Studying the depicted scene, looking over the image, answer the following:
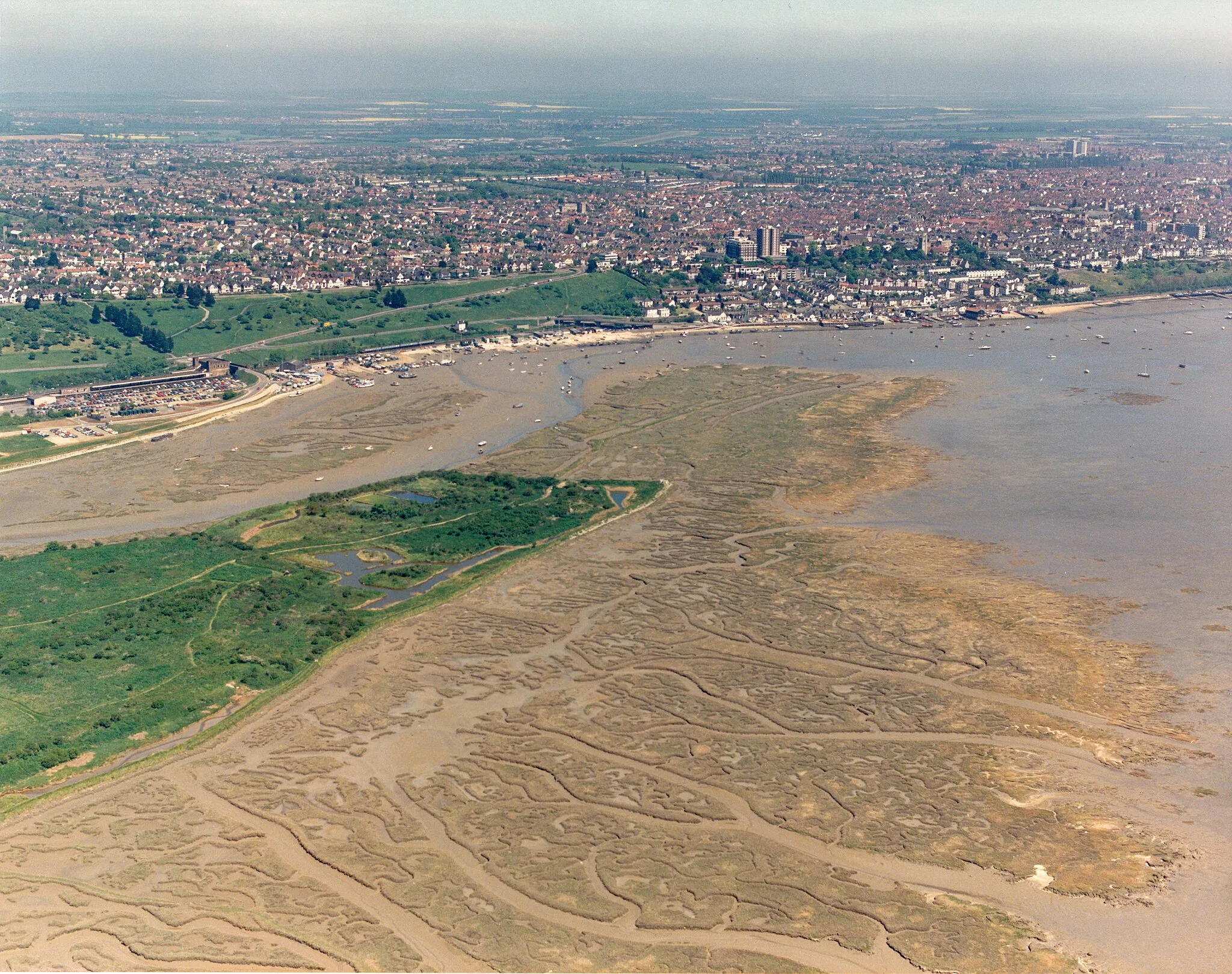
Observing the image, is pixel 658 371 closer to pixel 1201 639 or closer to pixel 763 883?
pixel 1201 639

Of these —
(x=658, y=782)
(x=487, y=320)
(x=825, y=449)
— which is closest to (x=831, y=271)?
(x=487, y=320)

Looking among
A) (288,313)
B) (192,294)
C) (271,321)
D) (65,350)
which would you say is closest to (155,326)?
(271,321)

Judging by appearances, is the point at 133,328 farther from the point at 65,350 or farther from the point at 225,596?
the point at 225,596

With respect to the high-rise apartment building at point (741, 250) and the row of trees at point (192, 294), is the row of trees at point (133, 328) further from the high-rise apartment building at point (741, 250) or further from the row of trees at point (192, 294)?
the high-rise apartment building at point (741, 250)

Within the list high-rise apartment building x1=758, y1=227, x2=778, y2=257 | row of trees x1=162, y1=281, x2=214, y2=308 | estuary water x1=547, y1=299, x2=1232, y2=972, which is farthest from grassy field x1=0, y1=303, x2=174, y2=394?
high-rise apartment building x1=758, y1=227, x2=778, y2=257

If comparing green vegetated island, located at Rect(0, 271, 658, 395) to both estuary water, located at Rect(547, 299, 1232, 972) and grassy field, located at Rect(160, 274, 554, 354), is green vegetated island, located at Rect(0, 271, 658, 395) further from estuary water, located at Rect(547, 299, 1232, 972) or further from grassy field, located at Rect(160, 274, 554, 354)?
estuary water, located at Rect(547, 299, 1232, 972)
